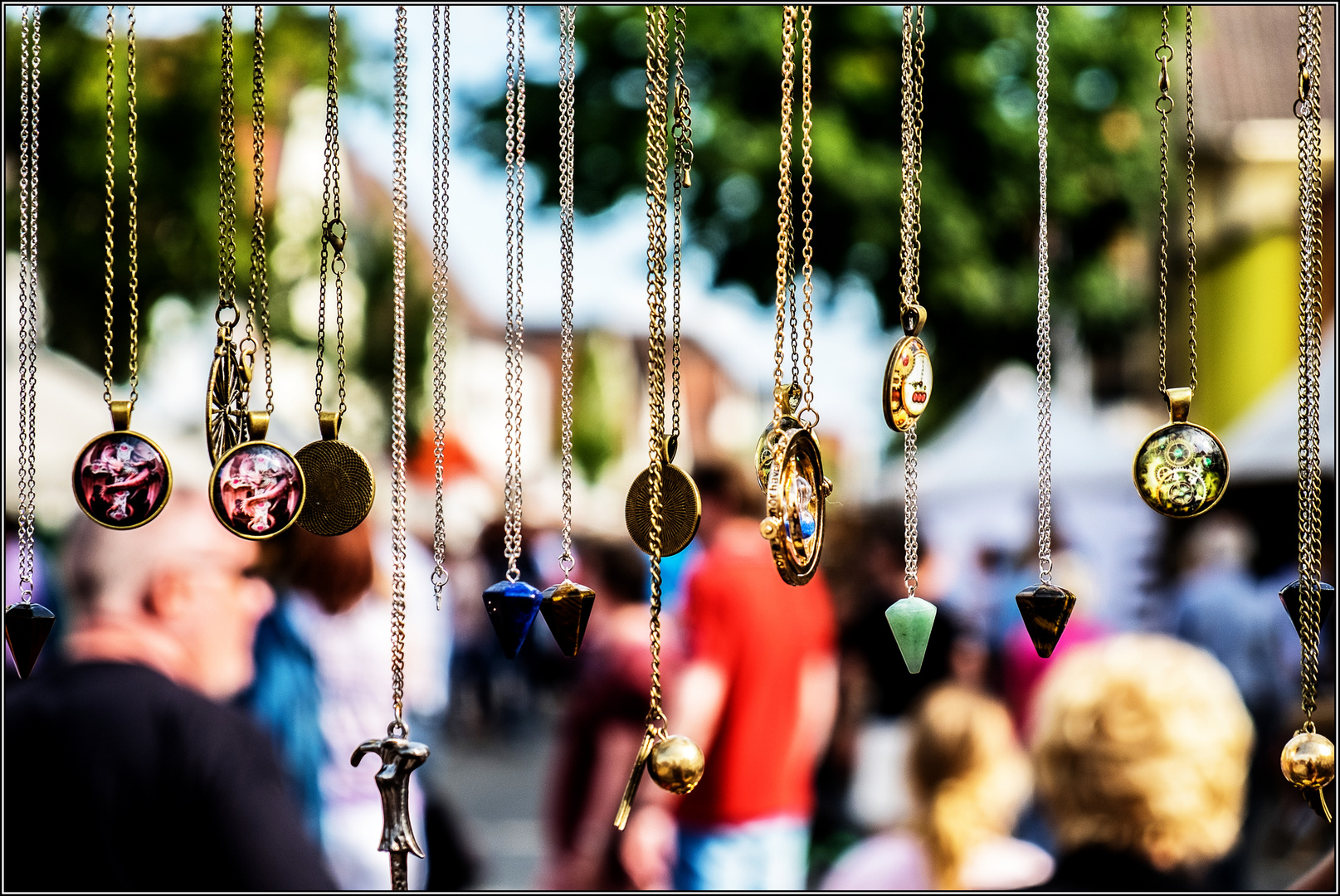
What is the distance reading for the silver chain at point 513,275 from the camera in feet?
6.41

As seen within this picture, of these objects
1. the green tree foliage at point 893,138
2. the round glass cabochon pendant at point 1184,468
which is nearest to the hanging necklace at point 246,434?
the round glass cabochon pendant at point 1184,468

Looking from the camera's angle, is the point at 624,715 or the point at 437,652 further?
the point at 437,652

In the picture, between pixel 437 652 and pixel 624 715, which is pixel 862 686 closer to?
pixel 437 652

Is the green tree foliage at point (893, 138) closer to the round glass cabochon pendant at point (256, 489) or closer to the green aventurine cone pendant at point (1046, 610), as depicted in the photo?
the green aventurine cone pendant at point (1046, 610)

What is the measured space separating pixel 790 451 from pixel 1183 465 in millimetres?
658

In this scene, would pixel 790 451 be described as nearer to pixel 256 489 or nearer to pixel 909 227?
pixel 909 227

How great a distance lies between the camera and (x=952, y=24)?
6941 mm

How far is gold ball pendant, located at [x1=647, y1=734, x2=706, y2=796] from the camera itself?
5.80ft

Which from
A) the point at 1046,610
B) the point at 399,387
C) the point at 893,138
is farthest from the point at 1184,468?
the point at 893,138

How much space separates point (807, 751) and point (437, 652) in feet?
7.52

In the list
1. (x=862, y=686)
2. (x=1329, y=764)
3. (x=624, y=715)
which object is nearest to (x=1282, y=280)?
(x=862, y=686)

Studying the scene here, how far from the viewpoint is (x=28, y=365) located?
200 cm

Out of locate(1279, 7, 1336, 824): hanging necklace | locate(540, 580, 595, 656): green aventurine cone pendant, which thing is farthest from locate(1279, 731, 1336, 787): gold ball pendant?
locate(540, 580, 595, 656): green aventurine cone pendant

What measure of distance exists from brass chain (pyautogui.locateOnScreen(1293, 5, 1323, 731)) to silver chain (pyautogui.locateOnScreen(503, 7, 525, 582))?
1262mm
